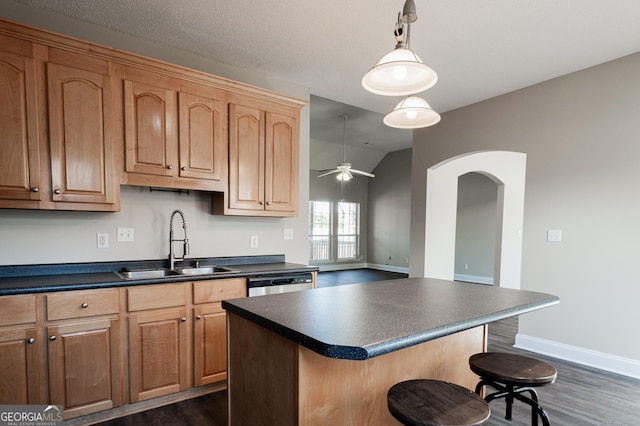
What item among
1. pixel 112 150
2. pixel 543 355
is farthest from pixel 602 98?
pixel 112 150

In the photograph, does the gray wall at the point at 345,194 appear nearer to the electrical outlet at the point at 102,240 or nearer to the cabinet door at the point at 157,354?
the electrical outlet at the point at 102,240

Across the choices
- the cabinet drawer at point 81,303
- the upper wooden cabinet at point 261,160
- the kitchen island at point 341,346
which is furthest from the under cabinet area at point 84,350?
the upper wooden cabinet at point 261,160

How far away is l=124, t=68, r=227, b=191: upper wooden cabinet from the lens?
2.36 meters

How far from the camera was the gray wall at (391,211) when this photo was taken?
28.9ft

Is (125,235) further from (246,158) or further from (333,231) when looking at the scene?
(333,231)

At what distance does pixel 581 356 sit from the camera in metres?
3.11

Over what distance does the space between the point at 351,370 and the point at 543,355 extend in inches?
119

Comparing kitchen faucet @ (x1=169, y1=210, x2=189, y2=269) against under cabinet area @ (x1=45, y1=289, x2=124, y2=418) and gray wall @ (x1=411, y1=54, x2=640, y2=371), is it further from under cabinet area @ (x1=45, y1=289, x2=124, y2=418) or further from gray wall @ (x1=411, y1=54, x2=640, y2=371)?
gray wall @ (x1=411, y1=54, x2=640, y2=371)

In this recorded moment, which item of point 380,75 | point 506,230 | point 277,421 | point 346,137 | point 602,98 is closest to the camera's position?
point 277,421

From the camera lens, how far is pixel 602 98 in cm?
→ 304

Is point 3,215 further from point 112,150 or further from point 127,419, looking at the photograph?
point 127,419

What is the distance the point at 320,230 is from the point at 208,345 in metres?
6.75

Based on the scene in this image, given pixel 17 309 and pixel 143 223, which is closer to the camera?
pixel 17 309

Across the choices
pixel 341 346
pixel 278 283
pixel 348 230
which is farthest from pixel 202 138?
pixel 348 230
